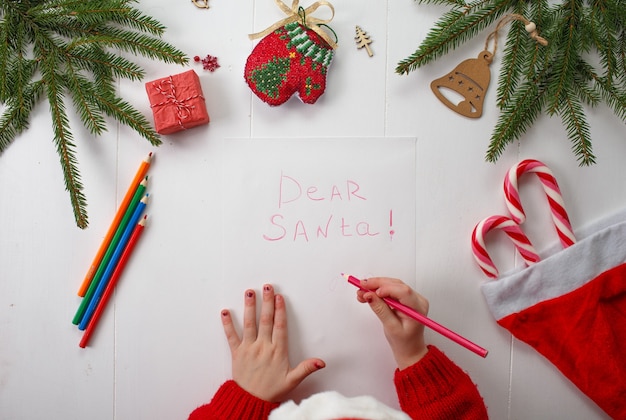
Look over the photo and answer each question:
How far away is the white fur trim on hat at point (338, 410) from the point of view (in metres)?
0.57

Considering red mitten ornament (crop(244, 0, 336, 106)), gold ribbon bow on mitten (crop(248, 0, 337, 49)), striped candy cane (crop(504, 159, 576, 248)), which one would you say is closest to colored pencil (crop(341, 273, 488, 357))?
striped candy cane (crop(504, 159, 576, 248))

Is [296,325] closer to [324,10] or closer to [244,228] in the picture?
[244,228]

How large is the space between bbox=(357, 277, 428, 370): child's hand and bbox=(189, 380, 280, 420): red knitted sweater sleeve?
0.26 metres

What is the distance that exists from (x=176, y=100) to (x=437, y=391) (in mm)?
748

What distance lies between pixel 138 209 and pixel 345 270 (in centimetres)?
45

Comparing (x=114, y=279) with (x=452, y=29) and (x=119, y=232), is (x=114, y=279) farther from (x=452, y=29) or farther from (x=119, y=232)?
(x=452, y=29)

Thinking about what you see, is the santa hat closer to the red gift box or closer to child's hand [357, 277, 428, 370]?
child's hand [357, 277, 428, 370]

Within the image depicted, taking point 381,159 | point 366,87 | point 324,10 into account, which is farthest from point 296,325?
point 324,10

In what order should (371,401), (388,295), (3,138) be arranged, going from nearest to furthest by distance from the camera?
(371,401), (388,295), (3,138)

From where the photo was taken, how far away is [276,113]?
935mm

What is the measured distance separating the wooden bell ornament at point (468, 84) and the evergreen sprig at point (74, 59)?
1.74 feet

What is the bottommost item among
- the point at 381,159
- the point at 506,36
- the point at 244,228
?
the point at 244,228

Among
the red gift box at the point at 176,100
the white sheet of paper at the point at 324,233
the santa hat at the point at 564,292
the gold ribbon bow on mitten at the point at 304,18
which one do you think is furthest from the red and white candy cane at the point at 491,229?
the red gift box at the point at 176,100

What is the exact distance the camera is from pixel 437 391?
2.69ft
